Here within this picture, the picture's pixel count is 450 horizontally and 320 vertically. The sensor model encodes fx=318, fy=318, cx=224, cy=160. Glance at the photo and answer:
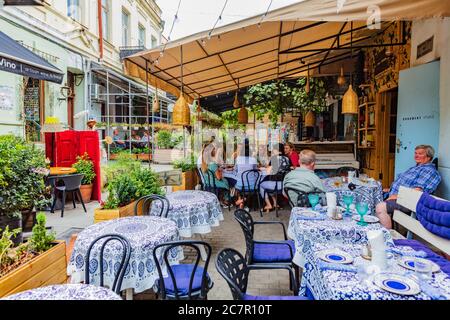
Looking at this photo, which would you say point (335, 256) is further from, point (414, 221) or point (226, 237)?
point (226, 237)

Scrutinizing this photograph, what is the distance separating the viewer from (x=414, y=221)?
3354 millimetres

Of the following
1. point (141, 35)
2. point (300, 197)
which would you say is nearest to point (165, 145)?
point (141, 35)

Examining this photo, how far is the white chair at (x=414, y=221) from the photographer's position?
2794mm

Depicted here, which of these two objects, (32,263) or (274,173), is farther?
(274,173)

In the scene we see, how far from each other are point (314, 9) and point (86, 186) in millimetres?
5351

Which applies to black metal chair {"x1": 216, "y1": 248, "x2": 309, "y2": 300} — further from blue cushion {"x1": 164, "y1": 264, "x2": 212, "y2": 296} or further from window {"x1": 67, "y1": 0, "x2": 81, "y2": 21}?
window {"x1": 67, "y1": 0, "x2": 81, "y2": 21}

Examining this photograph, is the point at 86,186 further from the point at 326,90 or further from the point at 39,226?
the point at 326,90

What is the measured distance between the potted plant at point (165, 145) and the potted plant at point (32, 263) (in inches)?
429

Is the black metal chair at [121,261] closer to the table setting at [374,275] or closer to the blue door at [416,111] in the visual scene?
the table setting at [374,275]

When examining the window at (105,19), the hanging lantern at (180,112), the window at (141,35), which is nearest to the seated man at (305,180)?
the hanging lantern at (180,112)

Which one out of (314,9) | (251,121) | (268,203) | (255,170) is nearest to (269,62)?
(255,170)

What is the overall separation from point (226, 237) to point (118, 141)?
9.43m

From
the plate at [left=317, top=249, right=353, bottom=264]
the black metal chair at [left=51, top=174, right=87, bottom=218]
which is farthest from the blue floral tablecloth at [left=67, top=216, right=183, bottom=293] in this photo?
the black metal chair at [left=51, top=174, right=87, bottom=218]

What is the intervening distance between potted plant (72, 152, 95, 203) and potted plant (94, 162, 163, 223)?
2.62 metres
